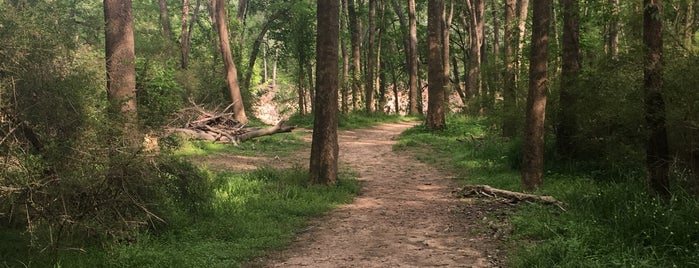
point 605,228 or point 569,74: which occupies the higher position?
point 569,74

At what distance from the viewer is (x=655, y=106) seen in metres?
6.43

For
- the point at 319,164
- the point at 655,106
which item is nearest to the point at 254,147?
the point at 319,164

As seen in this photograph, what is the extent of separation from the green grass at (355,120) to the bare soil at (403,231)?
39.4ft

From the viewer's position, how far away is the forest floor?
19.1 feet

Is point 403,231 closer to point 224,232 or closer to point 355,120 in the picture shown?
point 224,232

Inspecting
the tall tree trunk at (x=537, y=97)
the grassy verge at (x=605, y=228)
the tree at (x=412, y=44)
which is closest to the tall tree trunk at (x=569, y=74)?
the grassy verge at (x=605, y=228)

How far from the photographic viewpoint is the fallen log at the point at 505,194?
25.2 ft

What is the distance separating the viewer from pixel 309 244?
6.64 metres

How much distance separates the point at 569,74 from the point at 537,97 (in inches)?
68.3

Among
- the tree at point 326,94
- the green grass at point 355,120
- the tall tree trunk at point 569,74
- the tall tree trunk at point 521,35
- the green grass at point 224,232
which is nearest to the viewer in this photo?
the green grass at point 224,232

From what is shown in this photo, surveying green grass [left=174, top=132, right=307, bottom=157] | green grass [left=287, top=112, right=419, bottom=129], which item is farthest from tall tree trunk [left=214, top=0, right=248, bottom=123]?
green grass [left=287, top=112, right=419, bottom=129]

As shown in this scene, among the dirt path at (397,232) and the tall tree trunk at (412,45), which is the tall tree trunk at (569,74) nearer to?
the dirt path at (397,232)

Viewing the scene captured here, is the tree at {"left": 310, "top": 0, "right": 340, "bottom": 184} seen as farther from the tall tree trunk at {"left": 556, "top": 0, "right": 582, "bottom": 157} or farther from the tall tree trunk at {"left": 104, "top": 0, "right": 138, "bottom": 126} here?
the tall tree trunk at {"left": 556, "top": 0, "right": 582, "bottom": 157}

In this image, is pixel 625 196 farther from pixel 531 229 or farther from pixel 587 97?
pixel 587 97
